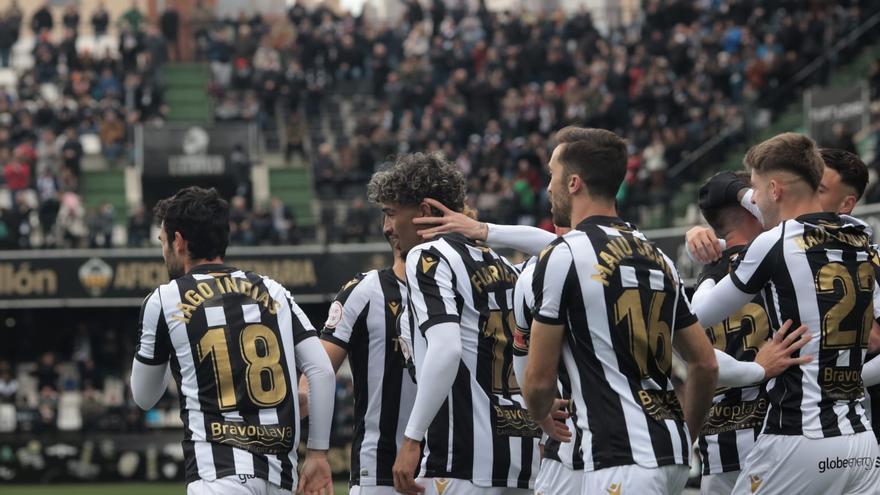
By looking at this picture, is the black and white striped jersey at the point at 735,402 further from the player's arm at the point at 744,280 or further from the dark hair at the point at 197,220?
the dark hair at the point at 197,220

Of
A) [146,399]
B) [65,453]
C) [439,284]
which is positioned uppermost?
[439,284]

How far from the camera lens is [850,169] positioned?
640 centimetres

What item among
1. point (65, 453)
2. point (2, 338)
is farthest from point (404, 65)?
point (65, 453)

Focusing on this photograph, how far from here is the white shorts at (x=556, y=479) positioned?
508 cm

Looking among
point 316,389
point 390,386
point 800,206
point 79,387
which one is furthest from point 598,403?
point 79,387

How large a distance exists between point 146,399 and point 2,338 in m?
24.1

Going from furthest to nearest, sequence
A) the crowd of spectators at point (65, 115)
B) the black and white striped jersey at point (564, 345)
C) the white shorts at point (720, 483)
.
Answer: the crowd of spectators at point (65, 115), the white shorts at point (720, 483), the black and white striped jersey at point (564, 345)

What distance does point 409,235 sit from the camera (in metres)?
6.08

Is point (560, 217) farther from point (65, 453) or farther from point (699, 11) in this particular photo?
point (699, 11)

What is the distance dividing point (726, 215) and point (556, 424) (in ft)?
6.19

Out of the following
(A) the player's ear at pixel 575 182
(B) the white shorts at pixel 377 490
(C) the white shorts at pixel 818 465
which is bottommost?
(B) the white shorts at pixel 377 490

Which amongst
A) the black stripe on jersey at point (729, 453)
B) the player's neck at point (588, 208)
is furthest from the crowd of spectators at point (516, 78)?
the player's neck at point (588, 208)

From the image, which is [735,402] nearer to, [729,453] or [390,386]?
[729,453]

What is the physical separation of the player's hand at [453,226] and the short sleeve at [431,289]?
3.5 inches
